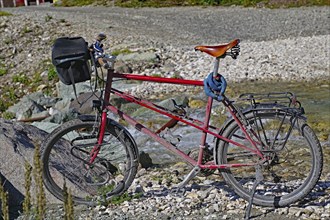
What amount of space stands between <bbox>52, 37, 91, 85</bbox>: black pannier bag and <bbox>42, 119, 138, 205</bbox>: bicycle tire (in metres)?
0.43

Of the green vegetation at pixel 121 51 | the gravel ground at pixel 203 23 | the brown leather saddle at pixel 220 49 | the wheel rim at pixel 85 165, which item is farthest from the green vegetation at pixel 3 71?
the brown leather saddle at pixel 220 49

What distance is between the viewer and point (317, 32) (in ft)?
62.9

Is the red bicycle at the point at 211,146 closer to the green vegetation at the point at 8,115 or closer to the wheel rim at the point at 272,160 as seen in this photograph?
the wheel rim at the point at 272,160

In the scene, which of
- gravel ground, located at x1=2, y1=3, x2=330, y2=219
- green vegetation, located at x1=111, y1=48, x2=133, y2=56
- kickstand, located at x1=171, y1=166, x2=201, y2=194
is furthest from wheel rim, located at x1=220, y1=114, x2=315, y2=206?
green vegetation, located at x1=111, y1=48, x2=133, y2=56

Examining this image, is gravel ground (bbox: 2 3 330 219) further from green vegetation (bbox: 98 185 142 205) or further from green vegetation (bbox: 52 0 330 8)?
green vegetation (bbox: 52 0 330 8)

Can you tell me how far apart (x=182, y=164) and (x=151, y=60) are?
24.8ft

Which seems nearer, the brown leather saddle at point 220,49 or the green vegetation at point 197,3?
the brown leather saddle at point 220,49

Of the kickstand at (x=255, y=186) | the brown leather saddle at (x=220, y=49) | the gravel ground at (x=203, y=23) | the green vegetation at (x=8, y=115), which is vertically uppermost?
the brown leather saddle at (x=220, y=49)

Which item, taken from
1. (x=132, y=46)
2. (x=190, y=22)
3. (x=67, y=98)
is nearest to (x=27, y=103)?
(x=67, y=98)

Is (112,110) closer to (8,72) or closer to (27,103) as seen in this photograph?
(27,103)

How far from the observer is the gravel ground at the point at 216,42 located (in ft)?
18.8

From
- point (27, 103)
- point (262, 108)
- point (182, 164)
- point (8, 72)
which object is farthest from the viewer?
point (8, 72)

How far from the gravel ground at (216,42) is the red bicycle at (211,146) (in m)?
0.20

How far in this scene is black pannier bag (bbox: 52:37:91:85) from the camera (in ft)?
18.0
